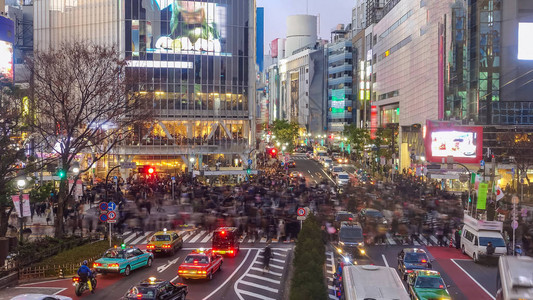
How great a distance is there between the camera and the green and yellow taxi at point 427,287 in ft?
58.7

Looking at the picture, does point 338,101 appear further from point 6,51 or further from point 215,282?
point 215,282

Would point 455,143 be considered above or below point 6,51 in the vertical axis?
below

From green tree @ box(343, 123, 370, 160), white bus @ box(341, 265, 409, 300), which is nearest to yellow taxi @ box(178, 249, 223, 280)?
white bus @ box(341, 265, 409, 300)

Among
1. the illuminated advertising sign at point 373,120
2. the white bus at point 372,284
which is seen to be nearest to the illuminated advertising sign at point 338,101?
the illuminated advertising sign at point 373,120

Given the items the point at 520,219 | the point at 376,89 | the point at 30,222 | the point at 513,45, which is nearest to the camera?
the point at 520,219

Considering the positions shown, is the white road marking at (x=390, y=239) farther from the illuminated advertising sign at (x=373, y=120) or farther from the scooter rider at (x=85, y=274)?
the illuminated advertising sign at (x=373, y=120)

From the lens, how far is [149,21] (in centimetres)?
6444

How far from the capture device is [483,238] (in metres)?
25.6

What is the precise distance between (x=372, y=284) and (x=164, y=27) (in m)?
54.9

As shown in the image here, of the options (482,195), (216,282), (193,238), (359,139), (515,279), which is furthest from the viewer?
(359,139)

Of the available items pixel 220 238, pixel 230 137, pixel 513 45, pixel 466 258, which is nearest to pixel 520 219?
pixel 466 258

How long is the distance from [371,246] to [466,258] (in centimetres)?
499

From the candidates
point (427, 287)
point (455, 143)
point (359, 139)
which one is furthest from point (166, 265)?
point (359, 139)

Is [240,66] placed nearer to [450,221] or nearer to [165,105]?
[165,105]
